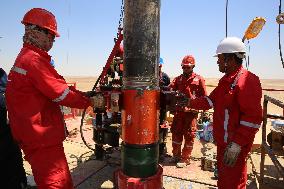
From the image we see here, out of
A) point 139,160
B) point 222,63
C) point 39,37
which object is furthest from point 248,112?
point 39,37

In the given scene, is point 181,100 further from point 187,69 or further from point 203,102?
point 187,69

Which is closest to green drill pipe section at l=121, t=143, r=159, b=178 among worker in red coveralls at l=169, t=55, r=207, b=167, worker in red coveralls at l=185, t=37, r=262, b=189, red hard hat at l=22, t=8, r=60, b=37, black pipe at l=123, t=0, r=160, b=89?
black pipe at l=123, t=0, r=160, b=89

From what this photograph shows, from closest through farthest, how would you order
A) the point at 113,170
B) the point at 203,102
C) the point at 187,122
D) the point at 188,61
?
the point at 203,102 < the point at 113,170 < the point at 187,122 < the point at 188,61

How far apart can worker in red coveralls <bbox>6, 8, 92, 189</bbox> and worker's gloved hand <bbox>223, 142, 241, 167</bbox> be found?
1556 mm

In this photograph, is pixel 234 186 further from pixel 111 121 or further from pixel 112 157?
pixel 112 157

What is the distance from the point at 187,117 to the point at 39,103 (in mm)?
3263

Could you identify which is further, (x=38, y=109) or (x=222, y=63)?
(x=222, y=63)

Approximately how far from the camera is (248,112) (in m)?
2.83

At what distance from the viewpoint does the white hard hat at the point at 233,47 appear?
3.15 m

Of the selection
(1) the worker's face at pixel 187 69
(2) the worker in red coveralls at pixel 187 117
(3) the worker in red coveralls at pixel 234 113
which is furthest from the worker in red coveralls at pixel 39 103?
(1) the worker's face at pixel 187 69

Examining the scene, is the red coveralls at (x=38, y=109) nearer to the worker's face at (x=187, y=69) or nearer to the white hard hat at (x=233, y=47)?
the white hard hat at (x=233, y=47)

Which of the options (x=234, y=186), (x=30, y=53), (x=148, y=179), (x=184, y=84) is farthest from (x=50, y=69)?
(x=184, y=84)

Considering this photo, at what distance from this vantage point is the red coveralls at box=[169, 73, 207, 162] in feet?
17.8

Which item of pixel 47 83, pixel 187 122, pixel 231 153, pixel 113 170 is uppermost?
pixel 47 83
